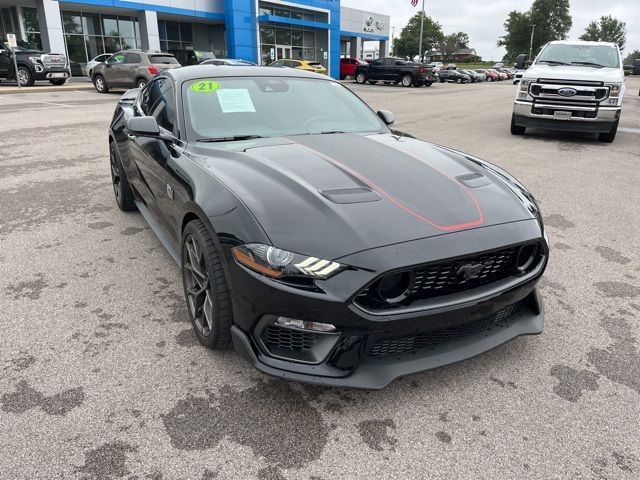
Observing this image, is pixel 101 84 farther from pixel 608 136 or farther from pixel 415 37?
pixel 415 37

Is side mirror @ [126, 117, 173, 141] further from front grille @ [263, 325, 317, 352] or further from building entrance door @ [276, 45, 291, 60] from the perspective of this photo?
building entrance door @ [276, 45, 291, 60]

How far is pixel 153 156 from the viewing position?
140 inches

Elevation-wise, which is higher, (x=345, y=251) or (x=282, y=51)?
(x=282, y=51)

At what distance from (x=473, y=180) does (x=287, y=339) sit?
142 centimetres

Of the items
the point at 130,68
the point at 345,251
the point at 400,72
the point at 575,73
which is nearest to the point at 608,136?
the point at 575,73

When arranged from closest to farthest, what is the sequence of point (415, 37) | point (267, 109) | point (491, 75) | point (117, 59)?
point (267, 109) → point (117, 59) → point (491, 75) → point (415, 37)

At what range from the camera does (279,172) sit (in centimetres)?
264

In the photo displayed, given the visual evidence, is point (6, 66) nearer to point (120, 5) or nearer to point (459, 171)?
point (120, 5)

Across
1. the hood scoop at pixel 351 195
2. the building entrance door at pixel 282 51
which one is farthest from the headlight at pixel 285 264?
the building entrance door at pixel 282 51

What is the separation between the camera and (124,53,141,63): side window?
17953mm

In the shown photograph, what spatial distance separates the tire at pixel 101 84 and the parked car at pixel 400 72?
672 inches

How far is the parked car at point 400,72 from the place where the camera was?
3000 cm

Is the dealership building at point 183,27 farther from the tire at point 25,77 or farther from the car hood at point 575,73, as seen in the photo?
the car hood at point 575,73

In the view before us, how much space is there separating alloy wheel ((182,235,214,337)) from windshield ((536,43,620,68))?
10.1m
